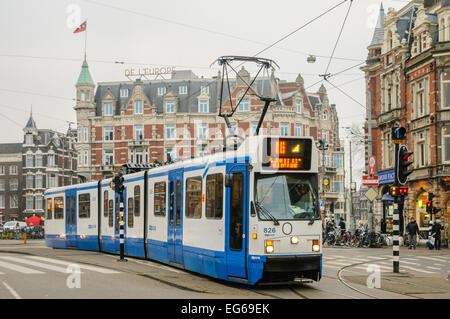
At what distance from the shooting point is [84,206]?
26172mm

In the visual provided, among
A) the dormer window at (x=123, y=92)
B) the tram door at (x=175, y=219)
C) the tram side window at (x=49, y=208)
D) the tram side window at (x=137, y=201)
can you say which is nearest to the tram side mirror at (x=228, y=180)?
the tram door at (x=175, y=219)

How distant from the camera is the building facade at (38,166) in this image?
89188 millimetres

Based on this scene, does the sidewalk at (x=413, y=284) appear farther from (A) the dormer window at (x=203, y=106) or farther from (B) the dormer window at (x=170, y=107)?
(B) the dormer window at (x=170, y=107)

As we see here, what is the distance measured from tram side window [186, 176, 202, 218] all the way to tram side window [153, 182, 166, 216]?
2.14m

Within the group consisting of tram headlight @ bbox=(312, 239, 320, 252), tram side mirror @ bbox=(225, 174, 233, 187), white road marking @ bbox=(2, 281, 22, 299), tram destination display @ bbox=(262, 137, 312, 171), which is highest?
tram destination display @ bbox=(262, 137, 312, 171)

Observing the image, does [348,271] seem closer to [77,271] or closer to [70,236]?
[77,271]

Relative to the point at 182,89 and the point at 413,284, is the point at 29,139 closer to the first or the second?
the point at 182,89

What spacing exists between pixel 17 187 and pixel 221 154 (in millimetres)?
80846

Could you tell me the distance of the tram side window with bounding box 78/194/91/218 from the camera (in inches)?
1014

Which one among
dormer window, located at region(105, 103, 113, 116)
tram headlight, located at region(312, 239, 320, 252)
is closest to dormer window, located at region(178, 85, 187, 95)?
dormer window, located at region(105, 103, 113, 116)

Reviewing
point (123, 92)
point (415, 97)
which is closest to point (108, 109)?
point (123, 92)

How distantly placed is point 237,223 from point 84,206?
46.7ft

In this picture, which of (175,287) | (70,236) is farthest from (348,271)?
(70,236)

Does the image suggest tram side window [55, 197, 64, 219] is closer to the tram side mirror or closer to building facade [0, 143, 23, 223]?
the tram side mirror
